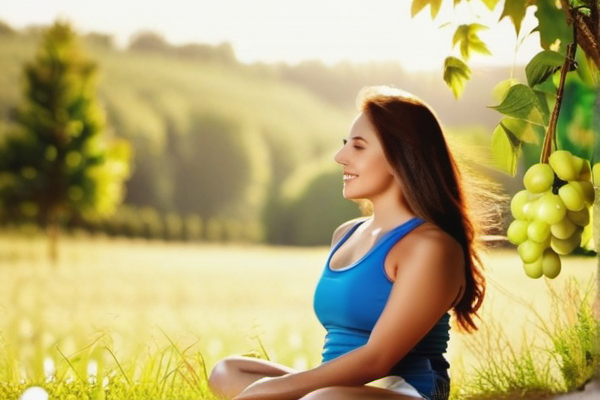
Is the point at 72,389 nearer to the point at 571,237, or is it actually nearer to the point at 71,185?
the point at 571,237

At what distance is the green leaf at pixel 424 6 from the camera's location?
1.57 m

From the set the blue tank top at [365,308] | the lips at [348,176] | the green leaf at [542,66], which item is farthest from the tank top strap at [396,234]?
the green leaf at [542,66]

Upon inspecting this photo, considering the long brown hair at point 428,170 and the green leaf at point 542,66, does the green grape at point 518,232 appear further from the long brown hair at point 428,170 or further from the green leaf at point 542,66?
the green leaf at point 542,66

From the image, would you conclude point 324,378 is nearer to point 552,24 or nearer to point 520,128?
point 520,128

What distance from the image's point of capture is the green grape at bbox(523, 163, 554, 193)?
149 cm

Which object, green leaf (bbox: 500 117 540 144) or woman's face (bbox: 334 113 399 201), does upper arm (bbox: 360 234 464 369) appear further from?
green leaf (bbox: 500 117 540 144)

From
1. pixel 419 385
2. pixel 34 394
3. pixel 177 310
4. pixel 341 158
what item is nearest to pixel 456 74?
pixel 341 158

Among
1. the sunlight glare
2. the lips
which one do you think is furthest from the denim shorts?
the sunlight glare

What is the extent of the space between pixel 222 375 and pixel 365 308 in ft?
1.39

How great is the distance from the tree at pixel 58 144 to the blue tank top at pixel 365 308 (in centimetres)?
979

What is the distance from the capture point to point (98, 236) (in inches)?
542

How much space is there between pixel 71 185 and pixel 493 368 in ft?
33.2

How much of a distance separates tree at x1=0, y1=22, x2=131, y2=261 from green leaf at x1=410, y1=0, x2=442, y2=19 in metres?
9.81

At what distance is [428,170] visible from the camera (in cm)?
160
